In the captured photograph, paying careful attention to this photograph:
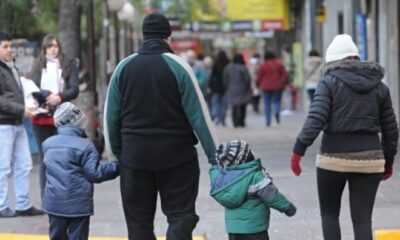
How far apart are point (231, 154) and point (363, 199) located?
1026mm

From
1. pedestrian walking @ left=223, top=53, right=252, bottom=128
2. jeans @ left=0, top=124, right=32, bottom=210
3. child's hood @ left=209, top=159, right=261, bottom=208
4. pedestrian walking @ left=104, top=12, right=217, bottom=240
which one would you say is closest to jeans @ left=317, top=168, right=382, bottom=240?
child's hood @ left=209, top=159, right=261, bottom=208

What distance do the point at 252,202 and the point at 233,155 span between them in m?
0.34

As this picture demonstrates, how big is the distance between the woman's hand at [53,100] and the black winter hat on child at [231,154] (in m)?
3.13

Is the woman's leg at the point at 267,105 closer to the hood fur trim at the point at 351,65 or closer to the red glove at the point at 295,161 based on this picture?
the hood fur trim at the point at 351,65

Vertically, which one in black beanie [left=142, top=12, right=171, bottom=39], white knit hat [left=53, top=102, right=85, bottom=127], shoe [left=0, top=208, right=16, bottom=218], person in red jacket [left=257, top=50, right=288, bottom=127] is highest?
black beanie [left=142, top=12, right=171, bottom=39]

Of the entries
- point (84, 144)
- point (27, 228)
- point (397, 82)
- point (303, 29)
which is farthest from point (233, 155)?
point (303, 29)

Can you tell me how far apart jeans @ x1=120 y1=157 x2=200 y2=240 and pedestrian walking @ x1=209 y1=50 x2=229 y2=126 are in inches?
607

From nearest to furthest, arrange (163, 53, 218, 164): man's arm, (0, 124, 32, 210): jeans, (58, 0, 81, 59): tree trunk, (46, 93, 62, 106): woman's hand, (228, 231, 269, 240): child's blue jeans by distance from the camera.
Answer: (163, 53, 218, 164): man's arm
(228, 231, 269, 240): child's blue jeans
(46, 93, 62, 106): woman's hand
(0, 124, 32, 210): jeans
(58, 0, 81, 59): tree trunk

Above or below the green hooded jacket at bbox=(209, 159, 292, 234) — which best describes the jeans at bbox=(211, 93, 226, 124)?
below

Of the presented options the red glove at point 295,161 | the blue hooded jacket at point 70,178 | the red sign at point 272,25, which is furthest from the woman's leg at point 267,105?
the red glove at point 295,161

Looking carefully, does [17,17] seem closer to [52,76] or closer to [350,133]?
[52,76]

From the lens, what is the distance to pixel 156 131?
19.6 ft

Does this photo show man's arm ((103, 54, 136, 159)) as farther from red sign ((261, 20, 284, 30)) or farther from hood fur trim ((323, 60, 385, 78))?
red sign ((261, 20, 284, 30))

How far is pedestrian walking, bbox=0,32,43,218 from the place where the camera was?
886 cm
